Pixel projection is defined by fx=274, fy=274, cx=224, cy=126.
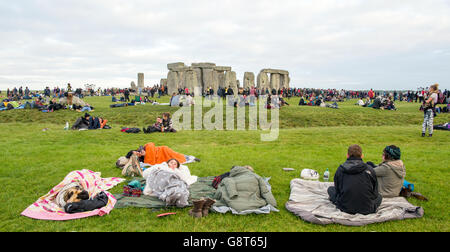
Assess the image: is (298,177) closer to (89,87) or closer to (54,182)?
(54,182)

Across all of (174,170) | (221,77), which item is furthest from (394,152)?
(221,77)

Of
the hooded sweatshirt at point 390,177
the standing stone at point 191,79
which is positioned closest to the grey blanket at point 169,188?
the hooded sweatshirt at point 390,177

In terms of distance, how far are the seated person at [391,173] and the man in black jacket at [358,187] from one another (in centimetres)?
77

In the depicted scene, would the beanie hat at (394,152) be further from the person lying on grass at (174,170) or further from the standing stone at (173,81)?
the standing stone at (173,81)

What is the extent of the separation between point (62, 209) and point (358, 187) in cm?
565

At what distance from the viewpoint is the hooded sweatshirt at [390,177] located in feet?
18.5

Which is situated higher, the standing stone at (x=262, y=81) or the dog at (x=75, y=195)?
the standing stone at (x=262, y=81)

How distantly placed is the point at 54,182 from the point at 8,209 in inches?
63.8

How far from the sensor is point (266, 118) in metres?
20.1

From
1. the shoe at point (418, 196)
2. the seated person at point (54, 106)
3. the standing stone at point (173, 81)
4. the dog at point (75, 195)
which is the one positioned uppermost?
the standing stone at point (173, 81)

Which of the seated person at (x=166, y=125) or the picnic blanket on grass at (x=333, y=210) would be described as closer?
the picnic blanket on grass at (x=333, y=210)

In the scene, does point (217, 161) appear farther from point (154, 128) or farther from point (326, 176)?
point (154, 128)
